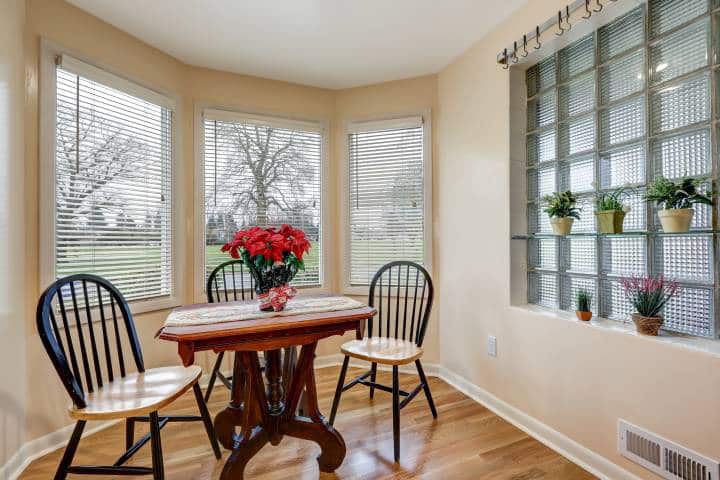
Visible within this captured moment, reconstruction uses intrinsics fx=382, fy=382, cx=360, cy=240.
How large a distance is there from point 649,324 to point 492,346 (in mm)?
1014

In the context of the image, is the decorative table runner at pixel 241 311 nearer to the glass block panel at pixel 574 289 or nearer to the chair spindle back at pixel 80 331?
the chair spindle back at pixel 80 331

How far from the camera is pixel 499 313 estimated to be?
96.9 inches

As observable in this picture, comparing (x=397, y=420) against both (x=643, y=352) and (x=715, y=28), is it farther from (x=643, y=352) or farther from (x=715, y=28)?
(x=715, y=28)

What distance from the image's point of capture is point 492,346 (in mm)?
2510

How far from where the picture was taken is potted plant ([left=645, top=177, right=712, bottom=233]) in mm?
1493

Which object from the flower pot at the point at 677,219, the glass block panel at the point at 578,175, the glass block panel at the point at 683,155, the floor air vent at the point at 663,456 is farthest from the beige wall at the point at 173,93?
the flower pot at the point at 677,219

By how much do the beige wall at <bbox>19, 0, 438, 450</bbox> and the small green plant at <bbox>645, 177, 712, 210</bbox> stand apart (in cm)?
190

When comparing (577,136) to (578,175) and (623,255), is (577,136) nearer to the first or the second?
(578,175)

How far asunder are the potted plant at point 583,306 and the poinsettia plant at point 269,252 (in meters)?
1.41

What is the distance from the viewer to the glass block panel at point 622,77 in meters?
1.78

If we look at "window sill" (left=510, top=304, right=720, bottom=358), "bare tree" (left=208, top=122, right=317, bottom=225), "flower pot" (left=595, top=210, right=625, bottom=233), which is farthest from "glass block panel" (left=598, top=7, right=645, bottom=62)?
"bare tree" (left=208, top=122, right=317, bottom=225)

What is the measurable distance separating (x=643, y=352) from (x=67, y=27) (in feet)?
11.1

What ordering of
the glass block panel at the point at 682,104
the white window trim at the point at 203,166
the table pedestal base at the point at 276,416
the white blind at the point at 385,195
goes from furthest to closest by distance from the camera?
1. the white blind at the point at 385,195
2. the white window trim at the point at 203,166
3. the table pedestal base at the point at 276,416
4. the glass block panel at the point at 682,104

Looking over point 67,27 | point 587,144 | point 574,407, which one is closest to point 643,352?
point 574,407
